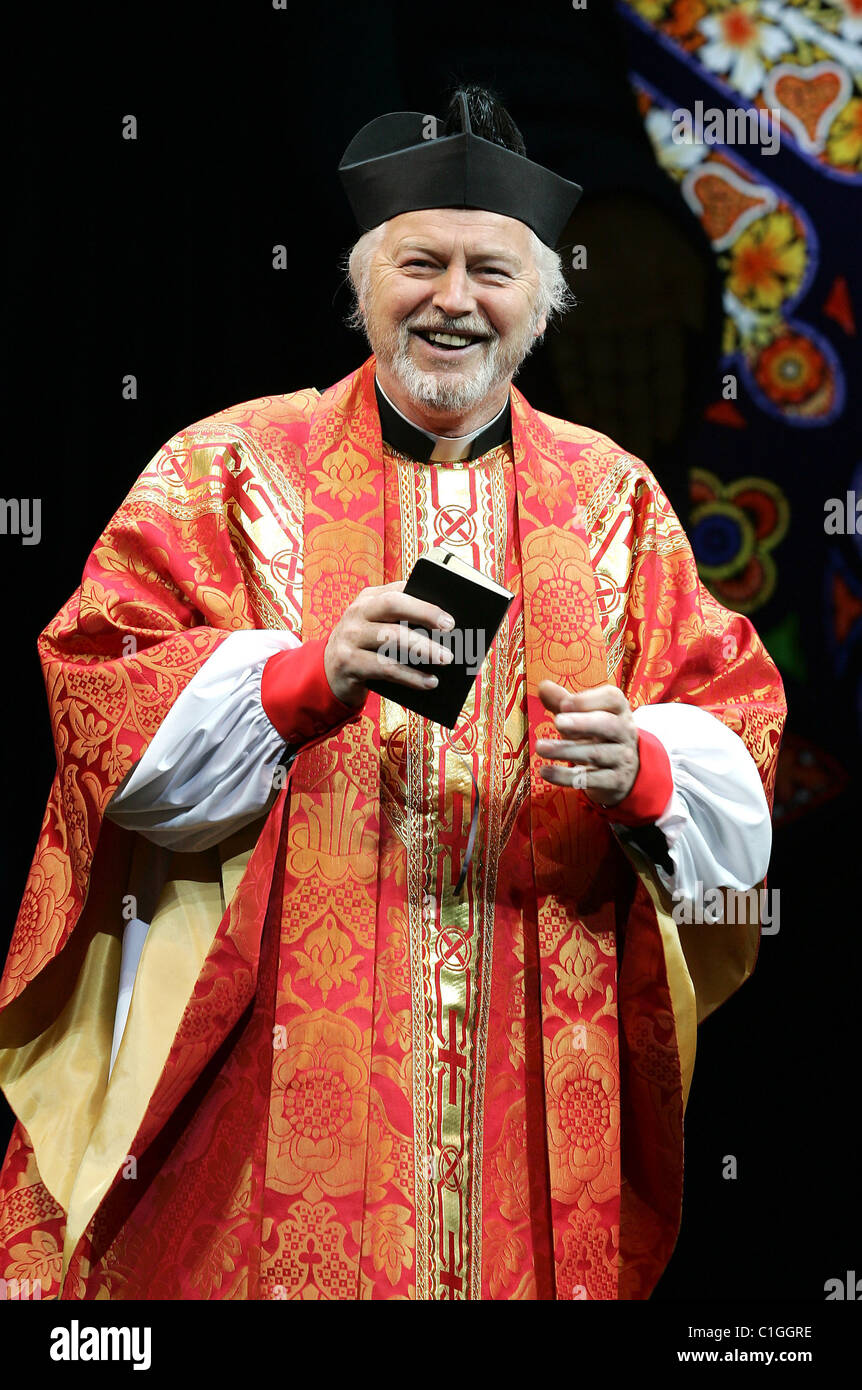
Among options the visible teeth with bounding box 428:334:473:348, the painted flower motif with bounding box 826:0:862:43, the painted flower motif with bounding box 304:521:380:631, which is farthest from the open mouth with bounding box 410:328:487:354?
the painted flower motif with bounding box 826:0:862:43

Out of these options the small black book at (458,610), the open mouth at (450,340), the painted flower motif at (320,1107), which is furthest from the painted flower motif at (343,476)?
the painted flower motif at (320,1107)

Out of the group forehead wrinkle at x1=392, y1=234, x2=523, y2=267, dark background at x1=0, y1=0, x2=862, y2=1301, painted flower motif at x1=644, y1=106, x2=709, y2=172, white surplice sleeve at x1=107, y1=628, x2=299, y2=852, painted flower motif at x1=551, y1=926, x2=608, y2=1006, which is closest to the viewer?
white surplice sleeve at x1=107, y1=628, x2=299, y2=852

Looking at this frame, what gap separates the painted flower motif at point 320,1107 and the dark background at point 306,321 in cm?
104

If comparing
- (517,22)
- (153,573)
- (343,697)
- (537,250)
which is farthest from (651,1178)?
(517,22)

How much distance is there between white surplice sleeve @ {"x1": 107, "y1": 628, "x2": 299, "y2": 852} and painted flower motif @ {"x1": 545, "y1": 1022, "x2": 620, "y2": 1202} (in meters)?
0.59

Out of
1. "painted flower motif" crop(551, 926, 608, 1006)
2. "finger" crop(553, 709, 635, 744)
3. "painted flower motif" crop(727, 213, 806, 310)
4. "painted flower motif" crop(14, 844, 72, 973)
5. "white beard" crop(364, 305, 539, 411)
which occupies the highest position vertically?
"painted flower motif" crop(727, 213, 806, 310)

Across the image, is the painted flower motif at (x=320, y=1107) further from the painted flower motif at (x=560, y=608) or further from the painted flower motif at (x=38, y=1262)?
the painted flower motif at (x=560, y=608)

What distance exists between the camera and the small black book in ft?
7.27

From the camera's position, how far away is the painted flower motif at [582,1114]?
7.98ft

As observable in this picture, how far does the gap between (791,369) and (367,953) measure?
1590 millimetres

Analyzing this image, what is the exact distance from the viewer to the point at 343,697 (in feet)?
7.46

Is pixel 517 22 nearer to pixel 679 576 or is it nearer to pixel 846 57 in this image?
pixel 846 57

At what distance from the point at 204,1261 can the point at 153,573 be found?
40.1 inches

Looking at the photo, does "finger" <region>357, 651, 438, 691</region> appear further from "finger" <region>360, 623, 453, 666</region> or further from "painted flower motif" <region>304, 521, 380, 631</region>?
"painted flower motif" <region>304, 521, 380, 631</region>
